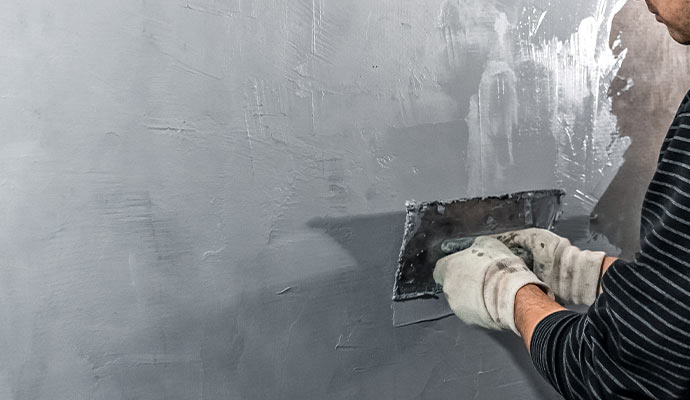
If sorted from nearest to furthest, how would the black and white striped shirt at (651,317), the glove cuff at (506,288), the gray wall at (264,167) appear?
the black and white striped shirt at (651,317) → the gray wall at (264,167) → the glove cuff at (506,288)

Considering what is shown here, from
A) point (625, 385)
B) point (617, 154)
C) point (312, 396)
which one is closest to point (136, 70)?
point (312, 396)

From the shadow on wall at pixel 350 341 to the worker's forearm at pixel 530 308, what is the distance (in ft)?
0.95

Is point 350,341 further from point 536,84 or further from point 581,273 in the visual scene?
point 536,84

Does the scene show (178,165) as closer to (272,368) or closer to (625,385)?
(272,368)

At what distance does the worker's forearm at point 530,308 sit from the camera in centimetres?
96

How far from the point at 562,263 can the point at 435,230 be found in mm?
298

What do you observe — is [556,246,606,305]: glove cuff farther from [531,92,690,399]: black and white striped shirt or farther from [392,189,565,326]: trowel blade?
[531,92,690,399]: black and white striped shirt

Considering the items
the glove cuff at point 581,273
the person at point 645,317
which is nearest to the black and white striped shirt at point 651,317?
the person at point 645,317

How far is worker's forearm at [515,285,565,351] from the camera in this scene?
0.96 metres

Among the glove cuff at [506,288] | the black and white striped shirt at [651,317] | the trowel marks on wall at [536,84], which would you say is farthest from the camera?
the trowel marks on wall at [536,84]

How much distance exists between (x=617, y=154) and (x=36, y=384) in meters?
1.36

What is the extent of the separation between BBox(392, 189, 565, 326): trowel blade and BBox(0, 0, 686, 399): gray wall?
1.1 inches

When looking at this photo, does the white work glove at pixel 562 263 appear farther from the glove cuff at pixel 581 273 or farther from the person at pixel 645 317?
the person at pixel 645 317

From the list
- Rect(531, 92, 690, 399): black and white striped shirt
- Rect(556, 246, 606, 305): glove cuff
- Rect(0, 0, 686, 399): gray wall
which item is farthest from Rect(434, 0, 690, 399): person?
Rect(0, 0, 686, 399): gray wall
